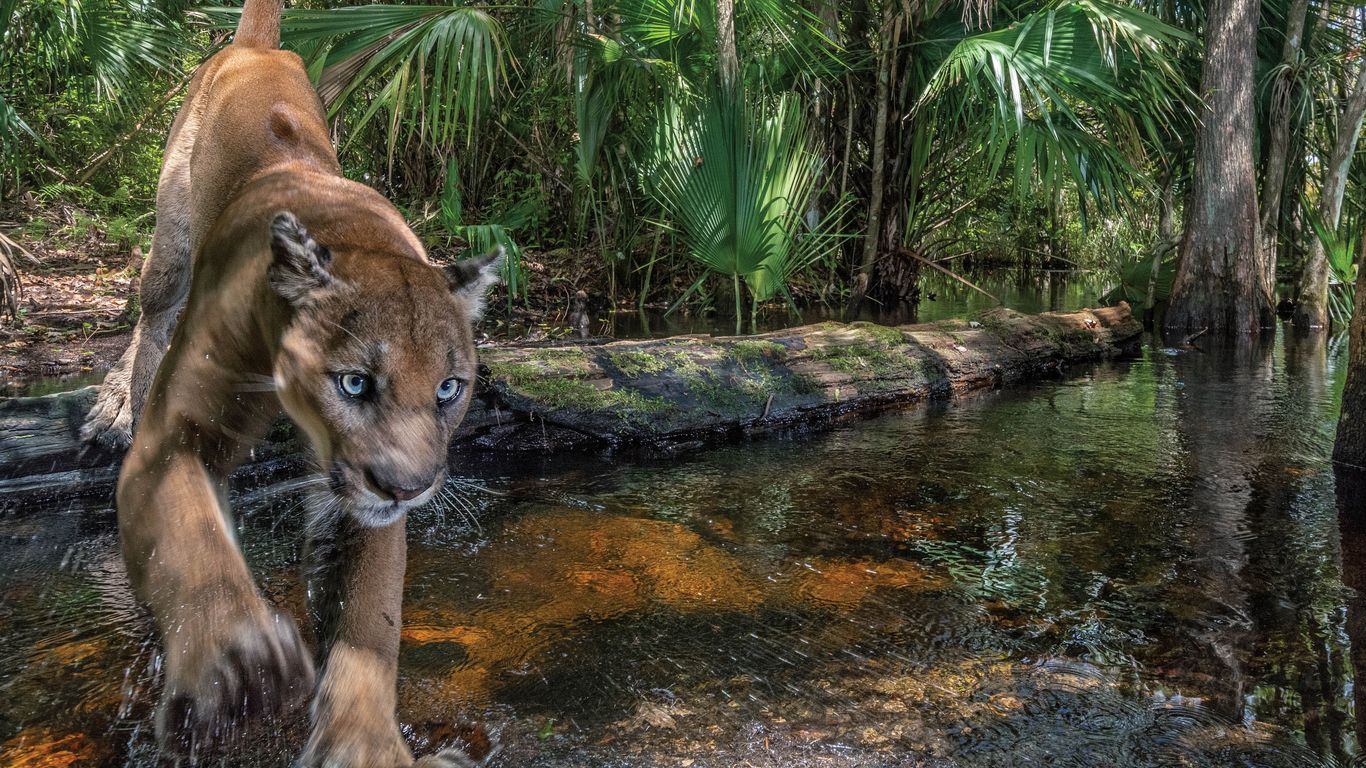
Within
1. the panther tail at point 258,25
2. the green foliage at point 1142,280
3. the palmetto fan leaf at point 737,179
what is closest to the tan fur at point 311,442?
the panther tail at point 258,25

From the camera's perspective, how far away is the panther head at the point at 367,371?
2.14 meters

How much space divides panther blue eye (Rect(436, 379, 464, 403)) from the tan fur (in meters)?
0.02

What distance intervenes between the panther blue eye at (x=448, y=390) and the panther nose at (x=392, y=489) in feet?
0.86

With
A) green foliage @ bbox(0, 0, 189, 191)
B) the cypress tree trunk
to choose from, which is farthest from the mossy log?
green foliage @ bbox(0, 0, 189, 191)

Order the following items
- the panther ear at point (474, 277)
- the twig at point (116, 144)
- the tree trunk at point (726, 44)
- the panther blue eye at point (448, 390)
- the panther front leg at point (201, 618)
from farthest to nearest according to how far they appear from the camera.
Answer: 1. the twig at point (116, 144)
2. the tree trunk at point (726, 44)
3. the panther ear at point (474, 277)
4. the panther blue eye at point (448, 390)
5. the panther front leg at point (201, 618)

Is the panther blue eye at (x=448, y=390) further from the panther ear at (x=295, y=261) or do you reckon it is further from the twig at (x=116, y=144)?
the twig at (x=116, y=144)

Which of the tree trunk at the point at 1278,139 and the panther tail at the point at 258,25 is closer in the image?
the panther tail at the point at 258,25

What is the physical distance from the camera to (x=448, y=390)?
2.34 meters

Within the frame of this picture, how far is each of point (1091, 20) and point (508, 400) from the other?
6.02 metres

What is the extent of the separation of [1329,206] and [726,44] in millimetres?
7545

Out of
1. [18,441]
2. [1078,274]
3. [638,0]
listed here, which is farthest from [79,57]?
[1078,274]

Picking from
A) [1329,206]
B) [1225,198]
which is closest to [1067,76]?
[1225,198]

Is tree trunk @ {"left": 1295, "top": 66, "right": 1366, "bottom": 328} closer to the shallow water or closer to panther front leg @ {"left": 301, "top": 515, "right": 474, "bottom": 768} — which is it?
the shallow water

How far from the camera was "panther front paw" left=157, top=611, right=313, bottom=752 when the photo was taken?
7.16ft
